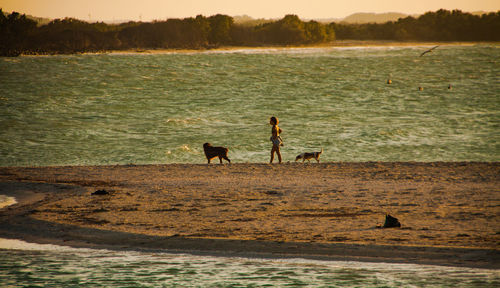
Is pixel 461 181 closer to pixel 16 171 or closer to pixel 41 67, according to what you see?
pixel 16 171

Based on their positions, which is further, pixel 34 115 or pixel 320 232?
pixel 34 115

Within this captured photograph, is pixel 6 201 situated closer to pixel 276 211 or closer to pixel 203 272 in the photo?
pixel 276 211

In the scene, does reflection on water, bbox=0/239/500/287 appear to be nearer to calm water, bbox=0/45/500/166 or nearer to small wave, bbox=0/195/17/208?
small wave, bbox=0/195/17/208

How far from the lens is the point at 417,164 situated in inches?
753

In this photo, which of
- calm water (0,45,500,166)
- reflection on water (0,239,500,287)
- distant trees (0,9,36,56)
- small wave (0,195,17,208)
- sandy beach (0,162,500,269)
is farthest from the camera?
distant trees (0,9,36,56)

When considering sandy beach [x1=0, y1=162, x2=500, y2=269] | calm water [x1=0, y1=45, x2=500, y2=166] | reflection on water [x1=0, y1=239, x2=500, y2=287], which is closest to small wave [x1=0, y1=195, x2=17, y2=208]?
sandy beach [x1=0, y1=162, x2=500, y2=269]

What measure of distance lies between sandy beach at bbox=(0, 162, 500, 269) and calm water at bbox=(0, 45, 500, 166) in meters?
7.87

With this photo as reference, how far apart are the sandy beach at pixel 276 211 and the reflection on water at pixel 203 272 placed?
297 mm

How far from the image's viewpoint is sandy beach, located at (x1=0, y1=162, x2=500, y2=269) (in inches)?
377

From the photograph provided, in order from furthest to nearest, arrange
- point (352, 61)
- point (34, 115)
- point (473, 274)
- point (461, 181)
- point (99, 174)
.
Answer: point (352, 61) → point (34, 115) → point (99, 174) → point (461, 181) → point (473, 274)

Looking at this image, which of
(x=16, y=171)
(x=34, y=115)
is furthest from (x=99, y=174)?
(x=34, y=115)

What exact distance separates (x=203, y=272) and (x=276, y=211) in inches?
135

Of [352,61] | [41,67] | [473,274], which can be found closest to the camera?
[473,274]

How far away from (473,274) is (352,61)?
325 ft
